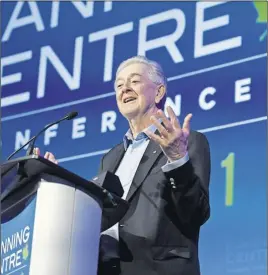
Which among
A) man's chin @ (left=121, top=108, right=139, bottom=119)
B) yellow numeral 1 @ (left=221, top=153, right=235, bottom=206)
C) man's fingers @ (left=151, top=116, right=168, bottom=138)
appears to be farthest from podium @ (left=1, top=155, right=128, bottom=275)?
yellow numeral 1 @ (left=221, top=153, right=235, bottom=206)

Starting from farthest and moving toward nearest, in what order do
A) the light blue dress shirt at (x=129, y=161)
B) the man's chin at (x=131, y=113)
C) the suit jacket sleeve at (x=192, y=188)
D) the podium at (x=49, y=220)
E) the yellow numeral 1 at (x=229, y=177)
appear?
the yellow numeral 1 at (x=229, y=177)
the man's chin at (x=131, y=113)
the light blue dress shirt at (x=129, y=161)
the suit jacket sleeve at (x=192, y=188)
the podium at (x=49, y=220)

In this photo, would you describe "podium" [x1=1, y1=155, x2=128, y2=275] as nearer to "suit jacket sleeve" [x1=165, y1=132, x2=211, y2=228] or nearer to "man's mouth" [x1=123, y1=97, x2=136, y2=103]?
"suit jacket sleeve" [x1=165, y1=132, x2=211, y2=228]

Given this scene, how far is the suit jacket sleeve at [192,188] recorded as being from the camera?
229 cm

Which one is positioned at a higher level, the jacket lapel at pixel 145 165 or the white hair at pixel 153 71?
the white hair at pixel 153 71

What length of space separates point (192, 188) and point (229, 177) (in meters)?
1.37

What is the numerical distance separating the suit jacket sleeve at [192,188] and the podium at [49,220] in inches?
9.3

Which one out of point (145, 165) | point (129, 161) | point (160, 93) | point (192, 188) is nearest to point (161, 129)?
point (192, 188)

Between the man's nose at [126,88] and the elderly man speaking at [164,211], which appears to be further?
the man's nose at [126,88]

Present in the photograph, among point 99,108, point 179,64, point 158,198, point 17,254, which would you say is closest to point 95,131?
point 99,108

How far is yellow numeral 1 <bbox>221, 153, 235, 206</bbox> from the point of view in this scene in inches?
143

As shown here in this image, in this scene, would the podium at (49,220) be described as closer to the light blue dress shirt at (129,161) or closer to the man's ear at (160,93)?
the light blue dress shirt at (129,161)

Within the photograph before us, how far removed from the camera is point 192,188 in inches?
91.2

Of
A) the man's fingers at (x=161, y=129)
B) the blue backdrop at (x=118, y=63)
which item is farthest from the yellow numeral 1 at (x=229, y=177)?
the man's fingers at (x=161, y=129)

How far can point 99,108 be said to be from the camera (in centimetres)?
417
